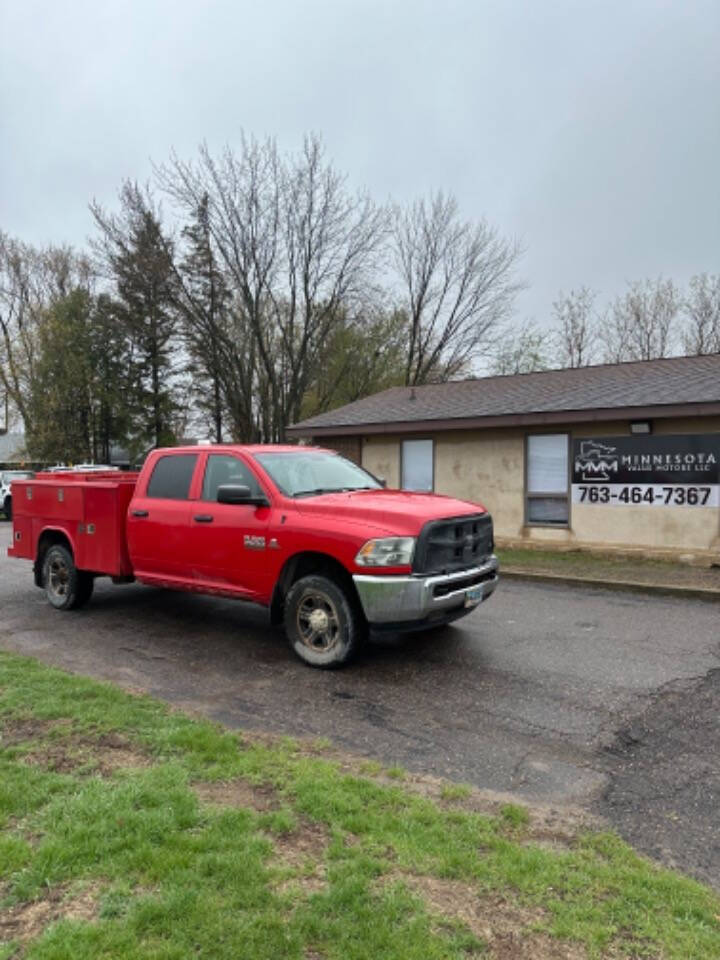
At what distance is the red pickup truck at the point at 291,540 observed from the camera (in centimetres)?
535

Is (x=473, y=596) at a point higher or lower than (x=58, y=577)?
higher

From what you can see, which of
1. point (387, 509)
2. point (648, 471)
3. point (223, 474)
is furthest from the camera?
point (648, 471)

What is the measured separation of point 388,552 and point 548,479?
28.6ft

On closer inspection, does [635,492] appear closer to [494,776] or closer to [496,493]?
[496,493]

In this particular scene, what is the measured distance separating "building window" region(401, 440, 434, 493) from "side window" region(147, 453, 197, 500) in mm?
8611

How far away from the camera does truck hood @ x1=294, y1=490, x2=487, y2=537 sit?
213 inches

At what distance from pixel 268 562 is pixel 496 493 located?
28.8 feet

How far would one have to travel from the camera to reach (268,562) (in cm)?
592

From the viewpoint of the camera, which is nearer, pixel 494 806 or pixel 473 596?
pixel 494 806

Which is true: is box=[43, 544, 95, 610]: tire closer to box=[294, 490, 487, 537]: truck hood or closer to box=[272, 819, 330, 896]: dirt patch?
box=[294, 490, 487, 537]: truck hood

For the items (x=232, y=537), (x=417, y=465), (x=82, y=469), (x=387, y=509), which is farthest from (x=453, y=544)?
(x=82, y=469)

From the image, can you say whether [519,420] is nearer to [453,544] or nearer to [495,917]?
[453,544]

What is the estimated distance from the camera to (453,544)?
18.7ft

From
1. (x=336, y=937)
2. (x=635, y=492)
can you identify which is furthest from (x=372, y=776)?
(x=635, y=492)
